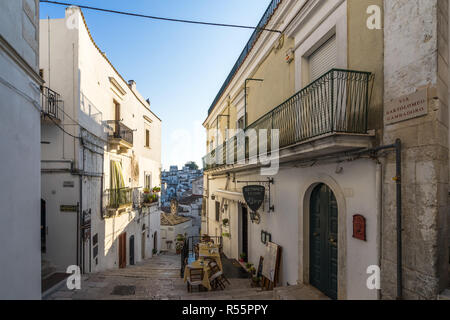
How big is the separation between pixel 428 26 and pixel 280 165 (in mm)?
4550

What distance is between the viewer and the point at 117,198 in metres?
11.4

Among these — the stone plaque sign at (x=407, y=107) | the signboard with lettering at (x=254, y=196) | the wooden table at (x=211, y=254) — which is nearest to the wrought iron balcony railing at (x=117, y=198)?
the wooden table at (x=211, y=254)

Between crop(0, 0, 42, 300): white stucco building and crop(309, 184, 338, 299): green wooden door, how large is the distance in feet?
18.0

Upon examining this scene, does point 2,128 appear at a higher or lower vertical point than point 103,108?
lower

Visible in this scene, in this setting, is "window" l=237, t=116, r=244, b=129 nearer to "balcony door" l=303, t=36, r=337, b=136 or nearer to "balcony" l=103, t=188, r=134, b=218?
"balcony door" l=303, t=36, r=337, b=136

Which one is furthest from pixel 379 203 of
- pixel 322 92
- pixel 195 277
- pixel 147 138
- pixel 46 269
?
pixel 147 138

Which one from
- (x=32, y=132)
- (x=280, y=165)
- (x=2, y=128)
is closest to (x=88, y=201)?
(x=32, y=132)

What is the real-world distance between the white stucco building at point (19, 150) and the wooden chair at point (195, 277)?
3640 millimetres

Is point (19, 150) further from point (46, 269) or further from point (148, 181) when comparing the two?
point (148, 181)

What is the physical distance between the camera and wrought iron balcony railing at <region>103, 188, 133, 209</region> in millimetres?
10680

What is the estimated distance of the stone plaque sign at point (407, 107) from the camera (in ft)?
11.0

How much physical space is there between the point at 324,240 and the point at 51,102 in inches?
346

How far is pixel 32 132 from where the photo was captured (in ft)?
15.2

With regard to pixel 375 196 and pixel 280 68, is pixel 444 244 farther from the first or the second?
pixel 280 68
